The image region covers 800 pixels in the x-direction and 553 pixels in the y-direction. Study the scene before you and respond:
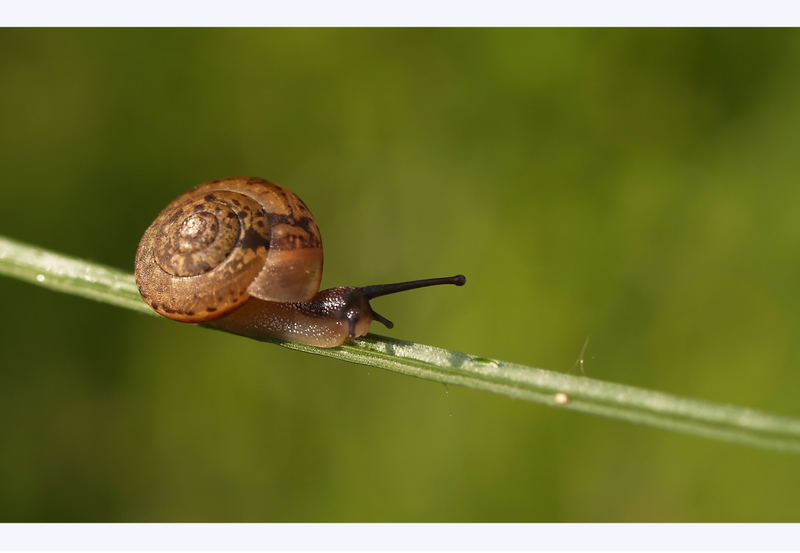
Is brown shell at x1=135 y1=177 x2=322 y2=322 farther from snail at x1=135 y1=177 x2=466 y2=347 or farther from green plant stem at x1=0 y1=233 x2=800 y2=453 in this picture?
green plant stem at x1=0 y1=233 x2=800 y2=453

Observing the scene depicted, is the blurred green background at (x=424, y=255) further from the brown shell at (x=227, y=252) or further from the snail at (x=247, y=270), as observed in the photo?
the brown shell at (x=227, y=252)

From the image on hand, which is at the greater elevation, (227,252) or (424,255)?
(227,252)

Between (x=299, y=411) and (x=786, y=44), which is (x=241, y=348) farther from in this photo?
(x=786, y=44)

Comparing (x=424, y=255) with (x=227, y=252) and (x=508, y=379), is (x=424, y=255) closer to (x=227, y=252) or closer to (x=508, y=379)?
(x=227, y=252)

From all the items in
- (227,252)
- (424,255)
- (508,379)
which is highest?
(227,252)

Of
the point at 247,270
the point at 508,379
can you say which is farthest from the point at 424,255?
the point at 508,379

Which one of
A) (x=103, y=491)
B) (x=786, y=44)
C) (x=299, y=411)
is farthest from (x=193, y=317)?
(x=786, y=44)
